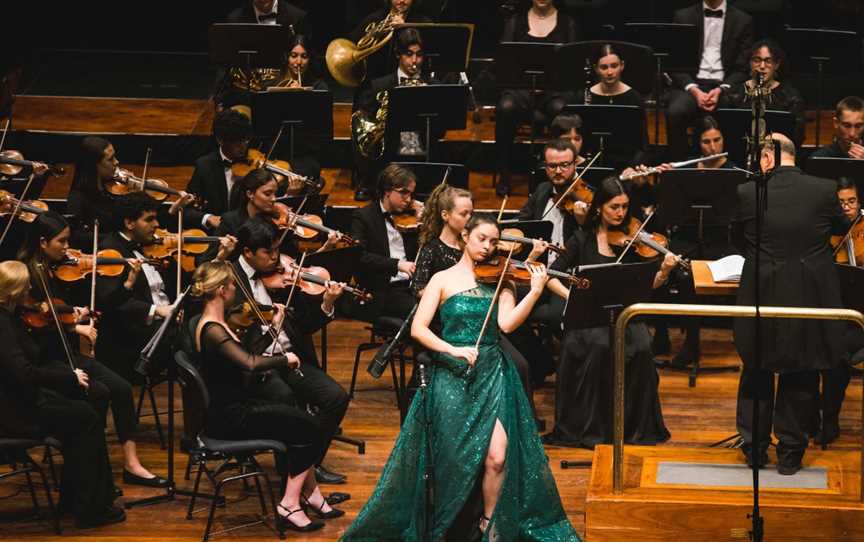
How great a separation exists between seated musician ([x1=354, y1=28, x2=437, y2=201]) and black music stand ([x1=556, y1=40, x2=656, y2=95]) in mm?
841

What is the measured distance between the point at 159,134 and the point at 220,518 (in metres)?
4.05

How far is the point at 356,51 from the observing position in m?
9.13

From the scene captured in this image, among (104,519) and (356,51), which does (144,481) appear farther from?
(356,51)

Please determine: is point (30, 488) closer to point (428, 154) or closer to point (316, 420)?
point (316, 420)

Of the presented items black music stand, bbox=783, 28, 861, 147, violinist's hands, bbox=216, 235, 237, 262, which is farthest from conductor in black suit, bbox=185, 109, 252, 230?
black music stand, bbox=783, 28, 861, 147

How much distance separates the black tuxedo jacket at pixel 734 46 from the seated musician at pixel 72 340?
4.22 metres

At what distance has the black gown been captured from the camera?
7102 millimetres

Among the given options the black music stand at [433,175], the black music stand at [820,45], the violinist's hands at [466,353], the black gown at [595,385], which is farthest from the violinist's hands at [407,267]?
the black music stand at [820,45]

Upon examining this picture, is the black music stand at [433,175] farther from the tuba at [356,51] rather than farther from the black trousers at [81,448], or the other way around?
the black trousers at [81,448]

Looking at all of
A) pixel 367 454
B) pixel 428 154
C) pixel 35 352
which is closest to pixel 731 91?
pixel 428 154

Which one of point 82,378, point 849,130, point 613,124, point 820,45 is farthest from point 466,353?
point 820,45

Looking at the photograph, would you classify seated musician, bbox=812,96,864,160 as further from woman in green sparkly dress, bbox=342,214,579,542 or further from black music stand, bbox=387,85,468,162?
woman in green sparkly dress, bbox=342,214,579,542

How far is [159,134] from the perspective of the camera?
9820 mm

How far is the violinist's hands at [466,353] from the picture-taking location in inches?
217
